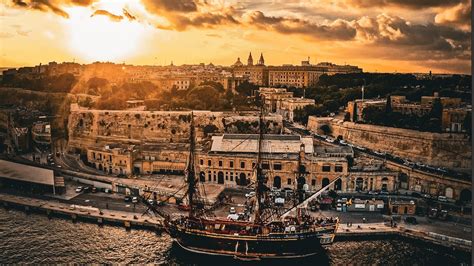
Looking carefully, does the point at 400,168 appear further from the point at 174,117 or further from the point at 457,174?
the point at 174,117

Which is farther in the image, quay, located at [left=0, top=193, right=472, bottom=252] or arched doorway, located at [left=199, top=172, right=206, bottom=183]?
arched doorway, located at [left=199, top=172, right=206, bottom=183]

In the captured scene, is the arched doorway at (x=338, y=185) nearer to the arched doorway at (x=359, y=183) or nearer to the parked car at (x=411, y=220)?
the arched doorway at (x=359, y=183)

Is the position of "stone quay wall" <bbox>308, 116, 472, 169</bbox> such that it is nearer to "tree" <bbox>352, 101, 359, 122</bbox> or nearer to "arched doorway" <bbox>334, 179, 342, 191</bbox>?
"tree" <bbox>352, 101, 359, 122</bbox>

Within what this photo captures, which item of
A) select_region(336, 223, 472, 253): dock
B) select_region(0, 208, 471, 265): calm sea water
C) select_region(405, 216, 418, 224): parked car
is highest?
select_region(405, 216, 418, 224): parked car

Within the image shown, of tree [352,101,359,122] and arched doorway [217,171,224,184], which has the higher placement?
tree [352,101,359,122]

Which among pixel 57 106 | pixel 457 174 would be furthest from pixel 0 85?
pixel 457 174

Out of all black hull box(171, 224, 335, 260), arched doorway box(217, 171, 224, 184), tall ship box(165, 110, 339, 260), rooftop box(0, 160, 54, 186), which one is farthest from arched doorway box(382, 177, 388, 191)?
rooftop box(0, 160, 54, 186)

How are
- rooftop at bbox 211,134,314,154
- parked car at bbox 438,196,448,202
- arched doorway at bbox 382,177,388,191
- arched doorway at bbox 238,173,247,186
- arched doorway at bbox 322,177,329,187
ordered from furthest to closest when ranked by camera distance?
rooftop at bbox 211,134,314,154 < arched doorway at bbox 238,173,247,186 < arched doorway at bbox 322,177,329,187 < arched doorway at bbox 382,177,388,191 < parked car at bbox 438,196,448,202

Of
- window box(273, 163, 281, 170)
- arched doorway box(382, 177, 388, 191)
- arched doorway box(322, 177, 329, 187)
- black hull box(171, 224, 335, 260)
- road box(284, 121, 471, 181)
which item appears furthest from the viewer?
window box(273, 163, 281, 170)
